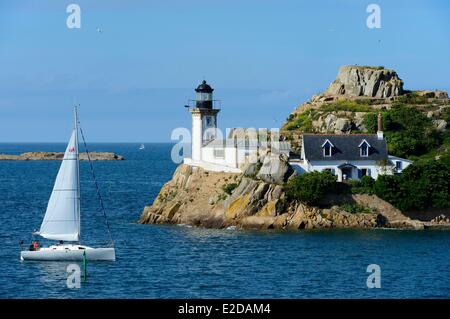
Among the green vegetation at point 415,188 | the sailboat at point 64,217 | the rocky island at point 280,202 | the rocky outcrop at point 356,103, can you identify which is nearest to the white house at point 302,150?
the rocky island at point 280,202

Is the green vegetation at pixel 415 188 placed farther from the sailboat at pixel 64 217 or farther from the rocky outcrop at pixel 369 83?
the rocky outcrop at pixel 369 83

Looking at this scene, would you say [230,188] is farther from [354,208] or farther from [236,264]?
[236,264]

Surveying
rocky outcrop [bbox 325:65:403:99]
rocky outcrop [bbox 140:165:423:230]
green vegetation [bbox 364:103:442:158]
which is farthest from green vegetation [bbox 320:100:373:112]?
rocky outcrop [bbox 140:165:423:230]

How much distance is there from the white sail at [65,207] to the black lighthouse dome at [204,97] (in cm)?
2327

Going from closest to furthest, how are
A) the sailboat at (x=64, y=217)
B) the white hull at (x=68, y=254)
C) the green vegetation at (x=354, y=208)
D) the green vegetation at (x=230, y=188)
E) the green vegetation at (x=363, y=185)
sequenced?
the white hull at (x=68, y=254), the sailboat at (x=64, y=217), the green vegetation at (x=354, y=208), the green vegetation at (x=230, y=188), the green vegetation at (x=363, y=185)

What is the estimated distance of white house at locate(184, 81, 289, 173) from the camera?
7275cm

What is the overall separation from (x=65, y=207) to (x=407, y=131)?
3855cm

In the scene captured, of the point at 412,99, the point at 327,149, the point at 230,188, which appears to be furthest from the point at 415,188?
the point at 412,99

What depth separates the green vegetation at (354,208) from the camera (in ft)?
219

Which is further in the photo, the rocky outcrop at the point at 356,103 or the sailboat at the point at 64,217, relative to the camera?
the rocky outcrop at the point at 356,103

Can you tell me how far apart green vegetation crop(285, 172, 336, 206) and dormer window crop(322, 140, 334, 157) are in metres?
4.78

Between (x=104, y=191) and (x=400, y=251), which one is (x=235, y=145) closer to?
(x=400, y=251)

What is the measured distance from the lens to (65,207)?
53750 millimetres

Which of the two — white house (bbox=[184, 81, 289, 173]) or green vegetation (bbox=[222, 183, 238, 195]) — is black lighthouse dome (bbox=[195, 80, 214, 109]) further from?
green vegetation (bbox=[222, 183, 238, 195])
